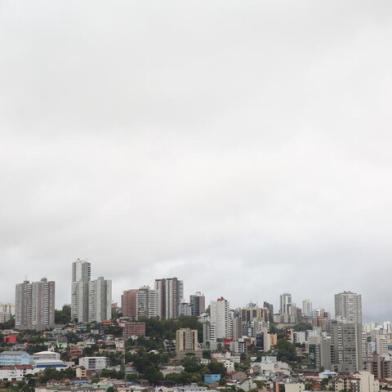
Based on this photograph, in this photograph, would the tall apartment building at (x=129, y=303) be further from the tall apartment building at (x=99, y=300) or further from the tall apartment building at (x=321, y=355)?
the tall apartment building at (x=321, y=355)

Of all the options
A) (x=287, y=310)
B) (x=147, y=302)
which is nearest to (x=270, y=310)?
(x=287, y=310)

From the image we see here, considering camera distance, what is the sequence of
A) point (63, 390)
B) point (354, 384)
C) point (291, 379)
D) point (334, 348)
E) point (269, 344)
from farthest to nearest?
point (269, 344), point (334, 348), point (291, 379), point (354, 384), point (63, 390)

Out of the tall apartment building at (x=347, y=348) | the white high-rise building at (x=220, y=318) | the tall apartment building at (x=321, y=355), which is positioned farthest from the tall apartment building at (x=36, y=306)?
the tall apartment building at (x=347, y=348)

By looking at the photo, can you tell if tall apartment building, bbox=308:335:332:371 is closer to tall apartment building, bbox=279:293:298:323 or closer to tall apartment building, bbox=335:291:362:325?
tall apartment building, bbox=335:291:362:325

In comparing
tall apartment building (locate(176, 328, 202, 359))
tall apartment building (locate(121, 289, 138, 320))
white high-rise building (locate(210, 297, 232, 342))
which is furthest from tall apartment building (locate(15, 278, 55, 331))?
tall apartment building (locate(176, 328, 202, 359))

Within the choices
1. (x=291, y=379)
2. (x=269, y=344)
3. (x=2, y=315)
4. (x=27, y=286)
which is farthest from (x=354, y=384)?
(x=2, y=315)

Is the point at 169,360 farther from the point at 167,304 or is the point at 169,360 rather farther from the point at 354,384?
the point at 167,304
